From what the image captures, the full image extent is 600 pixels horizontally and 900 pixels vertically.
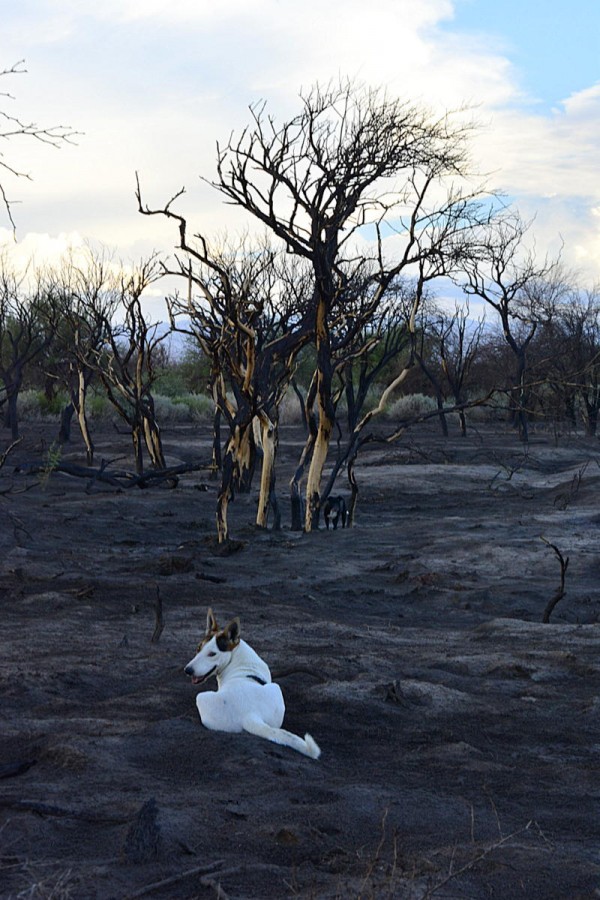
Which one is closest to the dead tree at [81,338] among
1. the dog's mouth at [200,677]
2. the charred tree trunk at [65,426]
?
the charred tree trunk at [65,426]

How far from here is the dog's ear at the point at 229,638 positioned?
561 centimetres

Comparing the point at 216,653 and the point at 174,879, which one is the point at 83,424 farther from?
the point at 174,879

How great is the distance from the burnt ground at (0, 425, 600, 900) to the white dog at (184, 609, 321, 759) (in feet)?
0.38

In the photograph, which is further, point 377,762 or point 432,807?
point 377,762

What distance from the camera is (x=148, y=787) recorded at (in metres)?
4.20

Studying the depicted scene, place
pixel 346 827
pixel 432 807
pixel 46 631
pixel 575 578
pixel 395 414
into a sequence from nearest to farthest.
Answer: pixel 346 827 < pixel 432 807 < pixel 46 631 < pixel 575 578 < pixel 395 414

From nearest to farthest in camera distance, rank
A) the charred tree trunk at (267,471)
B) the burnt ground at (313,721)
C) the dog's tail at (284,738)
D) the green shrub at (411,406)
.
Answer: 1. the burnt ground at (313,721)
2. the dog's tail at (284,738)
3. the charred tree trunk at (267,471)
4. the green shrub at (411,406)

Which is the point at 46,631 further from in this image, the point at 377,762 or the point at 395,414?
the point at 395,414

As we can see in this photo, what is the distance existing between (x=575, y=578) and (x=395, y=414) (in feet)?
97.9

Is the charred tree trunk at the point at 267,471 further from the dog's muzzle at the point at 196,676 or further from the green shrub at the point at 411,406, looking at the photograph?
the green shrub at the point at 411,406

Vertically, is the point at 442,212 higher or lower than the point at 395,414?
higher

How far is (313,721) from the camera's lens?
5.61 metres

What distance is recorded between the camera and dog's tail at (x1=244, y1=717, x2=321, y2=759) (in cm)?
484

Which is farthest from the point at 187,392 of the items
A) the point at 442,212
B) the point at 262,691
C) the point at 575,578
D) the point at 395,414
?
the point at 262,691
